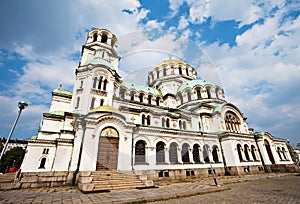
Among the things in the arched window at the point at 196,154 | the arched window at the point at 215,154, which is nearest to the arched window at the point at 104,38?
the arched window at the point at 196,154

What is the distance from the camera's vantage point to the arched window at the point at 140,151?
15844 mm

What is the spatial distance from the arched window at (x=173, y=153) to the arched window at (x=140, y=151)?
365 cm

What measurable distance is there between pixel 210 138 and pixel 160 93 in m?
14.6

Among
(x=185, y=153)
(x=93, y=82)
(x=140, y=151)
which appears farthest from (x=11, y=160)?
(x=185, y=153)

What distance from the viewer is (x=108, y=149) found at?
1448 cm

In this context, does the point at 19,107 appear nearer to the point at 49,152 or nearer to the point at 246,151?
the point at 49,152

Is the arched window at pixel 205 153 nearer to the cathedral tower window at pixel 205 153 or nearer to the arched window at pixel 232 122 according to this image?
the cathedral tower window at pixel 205 153

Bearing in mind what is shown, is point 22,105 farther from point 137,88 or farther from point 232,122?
point 232,122

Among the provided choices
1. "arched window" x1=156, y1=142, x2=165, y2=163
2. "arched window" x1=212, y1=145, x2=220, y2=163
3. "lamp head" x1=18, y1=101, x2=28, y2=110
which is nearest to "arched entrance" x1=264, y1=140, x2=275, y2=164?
"arched window" x1=212, y1=145, x2=220, y2=163

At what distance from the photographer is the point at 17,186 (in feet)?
37.3

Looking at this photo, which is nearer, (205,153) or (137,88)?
(205,153)

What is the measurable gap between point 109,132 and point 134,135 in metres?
2.82

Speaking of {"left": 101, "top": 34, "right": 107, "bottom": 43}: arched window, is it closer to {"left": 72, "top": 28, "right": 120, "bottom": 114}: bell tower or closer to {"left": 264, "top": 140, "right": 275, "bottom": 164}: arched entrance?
{"left": 72, "top": 28, "right": 120, "bottom": 114}: bell tower

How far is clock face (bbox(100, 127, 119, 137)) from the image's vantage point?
1477 centimetres
